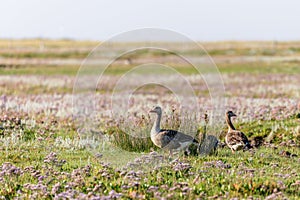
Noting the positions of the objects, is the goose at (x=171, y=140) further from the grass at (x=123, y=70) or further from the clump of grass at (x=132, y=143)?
the grass at (x=123, y=70)

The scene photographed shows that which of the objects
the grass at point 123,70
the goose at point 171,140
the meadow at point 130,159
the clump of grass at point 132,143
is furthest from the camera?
the grass at point 123,70

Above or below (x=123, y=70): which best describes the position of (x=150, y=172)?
below

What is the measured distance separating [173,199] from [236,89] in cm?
2841

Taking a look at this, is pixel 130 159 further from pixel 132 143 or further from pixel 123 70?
pixel 123 70

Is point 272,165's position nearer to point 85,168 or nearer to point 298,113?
point 85,168

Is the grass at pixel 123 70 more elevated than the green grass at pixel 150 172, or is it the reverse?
the grass at pixel 123 70

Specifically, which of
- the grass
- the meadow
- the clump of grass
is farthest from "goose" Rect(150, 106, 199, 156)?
the grass

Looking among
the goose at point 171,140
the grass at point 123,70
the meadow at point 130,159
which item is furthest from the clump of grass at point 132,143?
the grass at point 123,70

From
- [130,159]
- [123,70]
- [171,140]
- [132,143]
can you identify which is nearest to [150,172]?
[130,159]

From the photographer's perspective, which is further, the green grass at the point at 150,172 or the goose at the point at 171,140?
the goose at the point at 171,140

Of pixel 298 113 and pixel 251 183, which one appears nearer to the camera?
pixel 251 183

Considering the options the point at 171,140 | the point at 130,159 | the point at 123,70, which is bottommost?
the point at 130,159

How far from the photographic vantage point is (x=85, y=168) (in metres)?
11.3

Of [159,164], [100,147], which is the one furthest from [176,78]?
[159,164]
